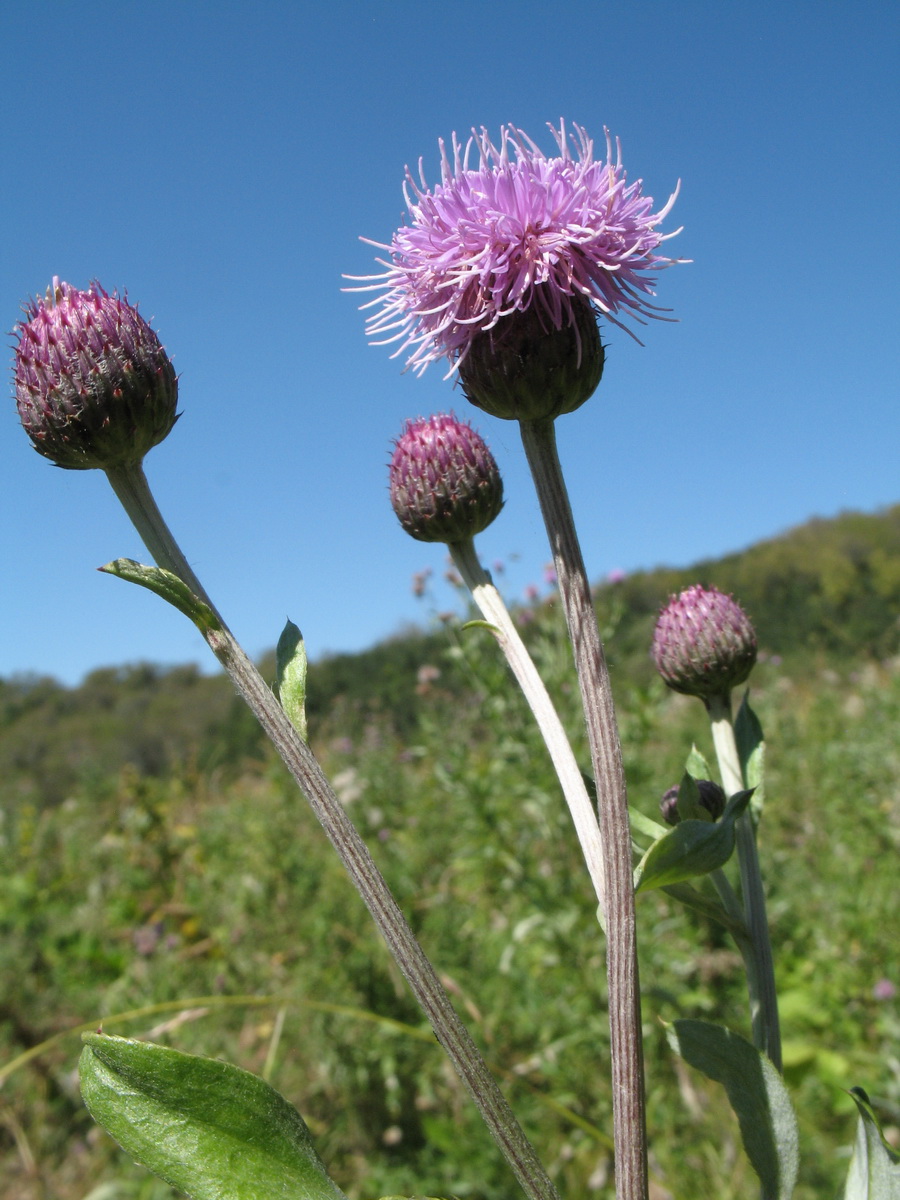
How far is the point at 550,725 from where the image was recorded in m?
1.25

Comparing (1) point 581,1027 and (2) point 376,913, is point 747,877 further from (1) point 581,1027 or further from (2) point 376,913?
(1) point 581,1027

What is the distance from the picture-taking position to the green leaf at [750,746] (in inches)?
59.1

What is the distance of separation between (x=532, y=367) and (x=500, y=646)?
0.44 metres

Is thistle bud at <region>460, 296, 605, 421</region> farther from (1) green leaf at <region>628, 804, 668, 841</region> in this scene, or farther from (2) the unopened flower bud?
(2) the unopened flower bud

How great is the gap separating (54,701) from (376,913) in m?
37.6

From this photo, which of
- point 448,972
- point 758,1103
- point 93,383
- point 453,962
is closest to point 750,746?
point 758,1103

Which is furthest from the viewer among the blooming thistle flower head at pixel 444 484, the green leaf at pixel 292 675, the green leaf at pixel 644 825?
the blooming thistle flower head at pixel 444 484

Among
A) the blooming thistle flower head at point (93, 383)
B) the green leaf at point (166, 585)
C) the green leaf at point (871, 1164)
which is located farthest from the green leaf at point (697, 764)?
the blooming thistle flower head at point (93, 383)

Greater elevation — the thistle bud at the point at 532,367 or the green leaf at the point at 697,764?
the thistle bud at the point at 532,367

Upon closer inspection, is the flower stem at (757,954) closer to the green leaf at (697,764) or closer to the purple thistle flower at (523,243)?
the green leaf at (697,764)

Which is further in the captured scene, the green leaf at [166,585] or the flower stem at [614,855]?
the green leaf at [166,585]

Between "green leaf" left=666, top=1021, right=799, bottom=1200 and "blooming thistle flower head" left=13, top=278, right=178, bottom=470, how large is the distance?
1220 millimetres

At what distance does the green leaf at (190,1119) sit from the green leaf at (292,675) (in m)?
0.41

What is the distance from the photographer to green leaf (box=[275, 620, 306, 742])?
115cm
